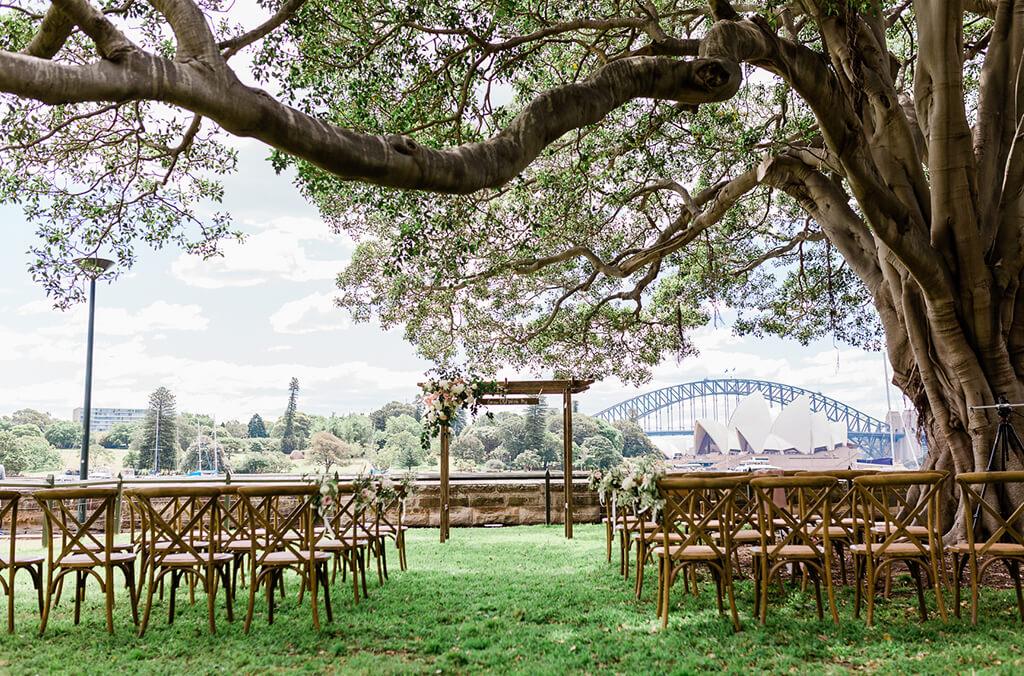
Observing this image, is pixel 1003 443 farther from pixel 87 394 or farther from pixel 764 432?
pixel 764 432

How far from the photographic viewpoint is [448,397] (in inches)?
383

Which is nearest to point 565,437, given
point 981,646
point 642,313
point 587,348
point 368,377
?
point 587,348

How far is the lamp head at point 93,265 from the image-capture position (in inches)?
272

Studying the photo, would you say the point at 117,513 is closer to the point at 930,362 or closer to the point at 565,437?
the point at 565,437

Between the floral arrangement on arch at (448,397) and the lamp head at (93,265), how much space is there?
4.00 meters

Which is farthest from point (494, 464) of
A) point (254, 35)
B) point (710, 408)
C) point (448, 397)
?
point (710, 408)

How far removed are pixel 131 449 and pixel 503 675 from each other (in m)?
44.6

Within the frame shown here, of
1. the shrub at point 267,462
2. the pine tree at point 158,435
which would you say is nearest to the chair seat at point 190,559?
the shrub at point 267,462

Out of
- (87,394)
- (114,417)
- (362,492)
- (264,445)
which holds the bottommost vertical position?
(264,445)

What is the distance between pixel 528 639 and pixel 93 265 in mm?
5170

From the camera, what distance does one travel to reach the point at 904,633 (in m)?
4.29

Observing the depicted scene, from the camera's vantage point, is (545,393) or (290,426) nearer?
(545,393)

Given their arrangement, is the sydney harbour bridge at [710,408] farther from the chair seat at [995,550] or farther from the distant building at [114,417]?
the chair seat at [995,550]

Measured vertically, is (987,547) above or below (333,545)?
above
